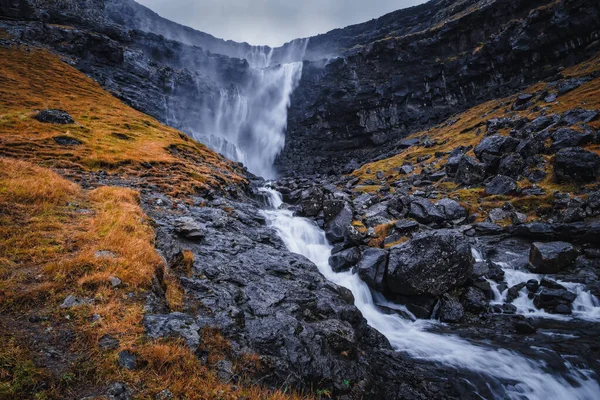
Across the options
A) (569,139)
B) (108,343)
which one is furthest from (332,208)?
(569,139)

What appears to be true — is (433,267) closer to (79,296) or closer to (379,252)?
(379,252)

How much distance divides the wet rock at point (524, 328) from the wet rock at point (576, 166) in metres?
15.3

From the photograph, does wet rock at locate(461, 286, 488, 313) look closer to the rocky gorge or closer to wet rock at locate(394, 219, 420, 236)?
the rocky gorge

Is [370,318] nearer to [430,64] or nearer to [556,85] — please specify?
[556,85]

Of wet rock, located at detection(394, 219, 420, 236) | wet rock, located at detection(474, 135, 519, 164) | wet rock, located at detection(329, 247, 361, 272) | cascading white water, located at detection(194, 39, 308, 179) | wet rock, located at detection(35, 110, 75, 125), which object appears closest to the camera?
wet rock, located at detection(329, 247, 361, 272)

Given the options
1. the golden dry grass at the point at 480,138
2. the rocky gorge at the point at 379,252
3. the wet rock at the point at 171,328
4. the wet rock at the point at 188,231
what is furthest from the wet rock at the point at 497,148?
the wet rock at the point at 171,328

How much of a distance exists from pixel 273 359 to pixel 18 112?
38867 millimetres

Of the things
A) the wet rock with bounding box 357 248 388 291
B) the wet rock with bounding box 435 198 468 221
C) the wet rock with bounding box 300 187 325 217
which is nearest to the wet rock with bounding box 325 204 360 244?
the wet rock with bounding box 300 187 325 217

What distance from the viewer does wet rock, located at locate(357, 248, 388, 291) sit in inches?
554

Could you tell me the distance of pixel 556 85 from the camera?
4528 cm

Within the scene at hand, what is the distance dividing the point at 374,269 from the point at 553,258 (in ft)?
30.4

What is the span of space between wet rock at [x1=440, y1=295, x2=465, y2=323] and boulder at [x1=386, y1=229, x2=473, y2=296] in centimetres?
43

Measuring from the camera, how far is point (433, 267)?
12836mm

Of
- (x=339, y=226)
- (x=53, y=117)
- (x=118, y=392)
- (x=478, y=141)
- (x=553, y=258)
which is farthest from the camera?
(x=478, y=141)
